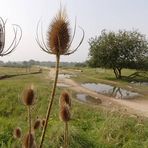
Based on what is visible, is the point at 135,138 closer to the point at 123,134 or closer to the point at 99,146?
the point at 123,134

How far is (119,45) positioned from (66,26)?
152 feet

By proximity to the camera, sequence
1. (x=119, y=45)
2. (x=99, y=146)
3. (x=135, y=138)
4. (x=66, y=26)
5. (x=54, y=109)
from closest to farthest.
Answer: (x=66, y=26)
(x=99, y=146)
(x=135, y=138)
(x=54, y=109)
(x=119, y=45)

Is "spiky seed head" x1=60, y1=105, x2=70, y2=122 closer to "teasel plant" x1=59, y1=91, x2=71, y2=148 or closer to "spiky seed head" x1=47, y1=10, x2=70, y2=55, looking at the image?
"teasel plant" x1=59, y1=91, x2=71, y2=148

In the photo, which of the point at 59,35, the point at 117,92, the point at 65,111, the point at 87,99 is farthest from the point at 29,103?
the point at 117,92

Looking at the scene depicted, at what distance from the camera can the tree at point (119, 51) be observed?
4816 centimetres

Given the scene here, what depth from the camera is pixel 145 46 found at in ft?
165

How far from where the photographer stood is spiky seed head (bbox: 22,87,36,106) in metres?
2.57

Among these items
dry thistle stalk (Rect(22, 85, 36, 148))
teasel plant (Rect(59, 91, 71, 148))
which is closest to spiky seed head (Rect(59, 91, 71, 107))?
teasel plant (Rect(59, 91, 71, 148))

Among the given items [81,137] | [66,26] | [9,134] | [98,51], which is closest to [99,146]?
[81,137]

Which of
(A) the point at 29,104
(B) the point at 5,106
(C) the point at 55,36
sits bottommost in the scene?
(B) the point at 5,106

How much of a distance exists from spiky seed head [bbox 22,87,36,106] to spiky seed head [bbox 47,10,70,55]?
0.34 m

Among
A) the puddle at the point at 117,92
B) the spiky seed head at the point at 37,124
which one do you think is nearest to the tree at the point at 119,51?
the puddle at the point at 117,92

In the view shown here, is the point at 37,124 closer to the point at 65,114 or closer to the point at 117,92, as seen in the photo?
the point at 65,114

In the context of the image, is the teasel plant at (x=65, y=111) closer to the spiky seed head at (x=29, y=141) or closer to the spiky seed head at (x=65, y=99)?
the spiky seed head at (x=65, y=99)
